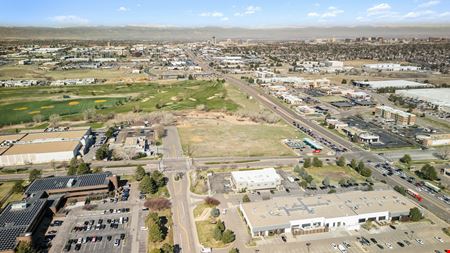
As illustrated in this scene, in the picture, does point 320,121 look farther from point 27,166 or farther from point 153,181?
point 27,166

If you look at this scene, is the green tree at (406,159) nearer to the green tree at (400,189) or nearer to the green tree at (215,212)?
the green tree at (400,189)

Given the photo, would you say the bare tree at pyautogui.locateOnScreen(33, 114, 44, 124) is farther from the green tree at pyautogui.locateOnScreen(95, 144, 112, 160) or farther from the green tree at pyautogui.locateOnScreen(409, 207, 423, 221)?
the green tree at pyautogui.locateOnScreen(409, 207, 423, 221)

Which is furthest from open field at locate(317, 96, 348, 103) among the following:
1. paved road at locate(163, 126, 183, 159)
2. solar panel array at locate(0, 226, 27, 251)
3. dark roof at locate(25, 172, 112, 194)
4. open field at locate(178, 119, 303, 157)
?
solar panel array at locate(0, 226, 27, 251)

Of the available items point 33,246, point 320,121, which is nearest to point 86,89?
point 320,121

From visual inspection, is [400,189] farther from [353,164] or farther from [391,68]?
[391,68]

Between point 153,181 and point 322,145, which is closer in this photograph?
point 153,181
